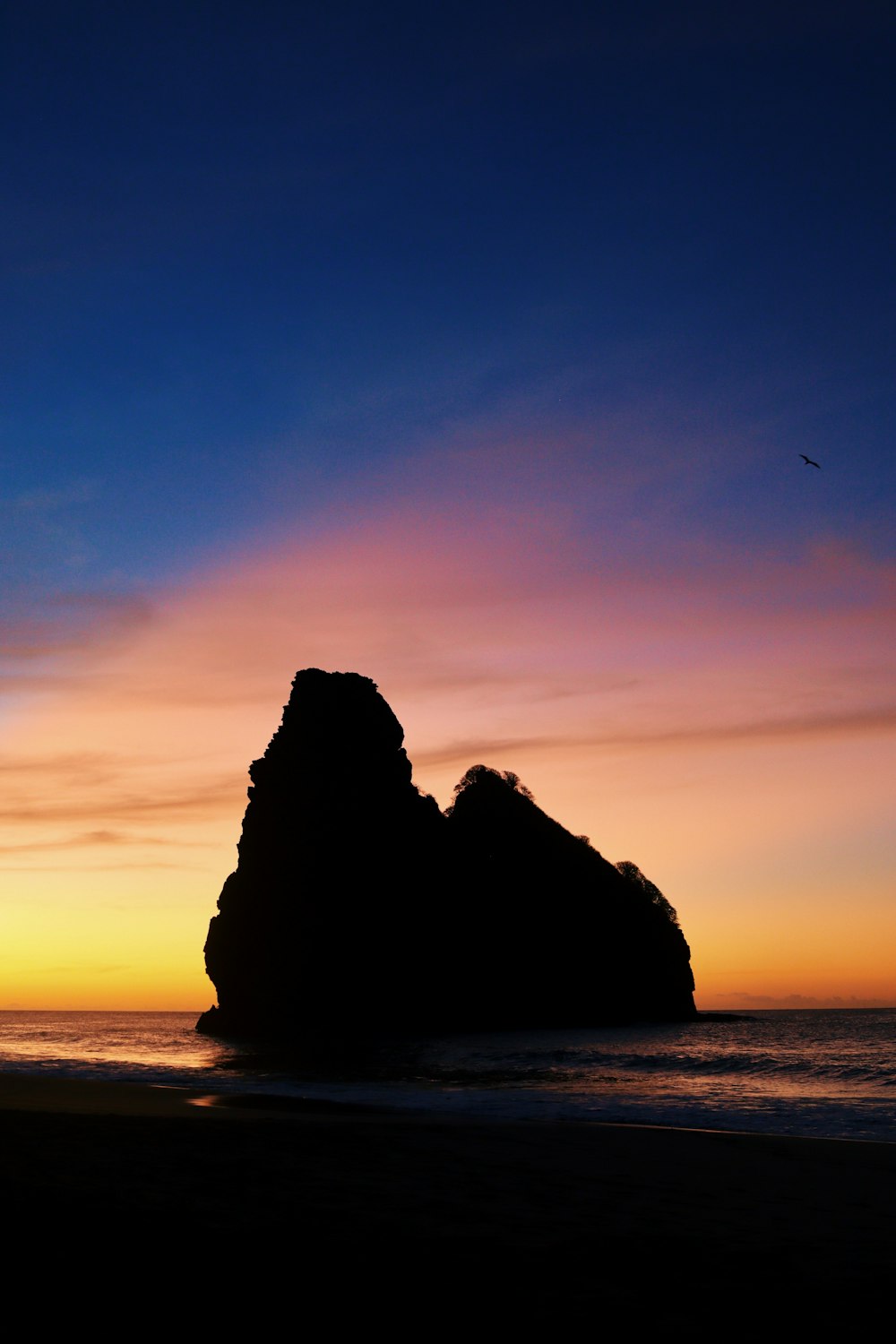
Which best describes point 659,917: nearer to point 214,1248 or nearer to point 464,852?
point 464,852

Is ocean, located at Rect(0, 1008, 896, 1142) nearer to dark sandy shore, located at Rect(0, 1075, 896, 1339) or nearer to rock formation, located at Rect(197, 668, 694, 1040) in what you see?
dark sandy shore, located at Rect(0, 1075, 896, 1339)

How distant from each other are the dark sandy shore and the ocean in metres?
10.5

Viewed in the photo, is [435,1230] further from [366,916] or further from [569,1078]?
[366,916]

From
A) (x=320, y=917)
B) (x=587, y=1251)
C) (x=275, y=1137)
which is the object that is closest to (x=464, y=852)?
(x=320, y=917)

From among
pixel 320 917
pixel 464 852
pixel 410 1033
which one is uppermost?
pixel 464 852

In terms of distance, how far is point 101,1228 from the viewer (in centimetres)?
834

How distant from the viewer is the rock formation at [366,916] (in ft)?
330

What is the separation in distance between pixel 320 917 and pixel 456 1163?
90.8m

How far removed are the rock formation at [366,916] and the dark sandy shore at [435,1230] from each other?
81.6m

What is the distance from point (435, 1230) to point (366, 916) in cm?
9638

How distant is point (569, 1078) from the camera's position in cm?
4181

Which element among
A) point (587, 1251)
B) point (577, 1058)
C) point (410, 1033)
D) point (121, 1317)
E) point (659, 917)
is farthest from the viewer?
point (659, 917)

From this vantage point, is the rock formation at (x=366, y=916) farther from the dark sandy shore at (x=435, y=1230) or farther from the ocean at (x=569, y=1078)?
the dark sandy shore at (x=435, y=1230)

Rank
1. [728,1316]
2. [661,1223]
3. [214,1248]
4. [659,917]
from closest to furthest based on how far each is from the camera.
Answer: [728,1316] < [214,1248] < [661,1223] < [659,917]
